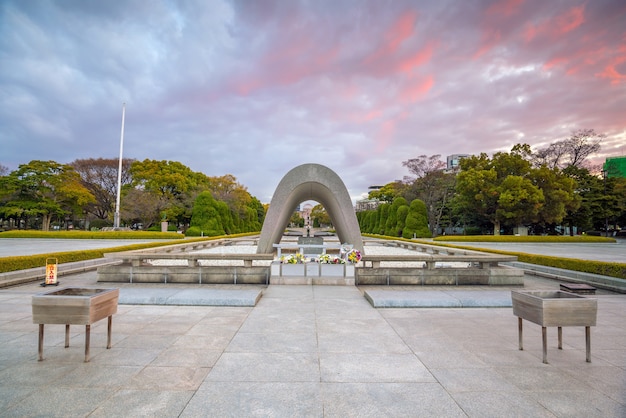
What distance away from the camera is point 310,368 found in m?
3.92

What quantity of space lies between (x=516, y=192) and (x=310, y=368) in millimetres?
35223

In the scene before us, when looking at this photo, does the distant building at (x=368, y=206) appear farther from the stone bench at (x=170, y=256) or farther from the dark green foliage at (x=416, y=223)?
the stone bench at (x=170, y=256)

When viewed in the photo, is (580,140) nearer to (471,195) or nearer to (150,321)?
(471,195)

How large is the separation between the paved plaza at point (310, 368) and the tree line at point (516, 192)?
30025 mm

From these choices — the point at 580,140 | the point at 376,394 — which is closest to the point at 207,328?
the point at 376,394

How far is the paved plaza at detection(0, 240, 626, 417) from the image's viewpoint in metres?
3.08

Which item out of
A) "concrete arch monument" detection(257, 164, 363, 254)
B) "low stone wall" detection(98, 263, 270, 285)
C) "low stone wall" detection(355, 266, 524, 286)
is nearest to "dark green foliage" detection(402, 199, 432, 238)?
"concrete arch monument" detection(257, 164, 363, 254)

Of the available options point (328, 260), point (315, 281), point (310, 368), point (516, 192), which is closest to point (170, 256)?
point (315, 281)

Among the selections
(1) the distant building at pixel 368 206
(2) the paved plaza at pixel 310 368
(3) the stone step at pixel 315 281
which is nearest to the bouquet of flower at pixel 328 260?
(3) the stone step at pixel 315 281

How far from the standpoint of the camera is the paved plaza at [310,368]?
3.08 m

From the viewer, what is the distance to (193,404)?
3092mm

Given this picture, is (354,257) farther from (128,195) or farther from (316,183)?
(128,195)

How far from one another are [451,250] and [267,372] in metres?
13.1

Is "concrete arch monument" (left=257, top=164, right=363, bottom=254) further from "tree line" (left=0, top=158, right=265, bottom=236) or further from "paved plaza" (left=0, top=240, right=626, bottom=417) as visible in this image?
"tree line" (left=0, top=158, right=265, bottom=236)
